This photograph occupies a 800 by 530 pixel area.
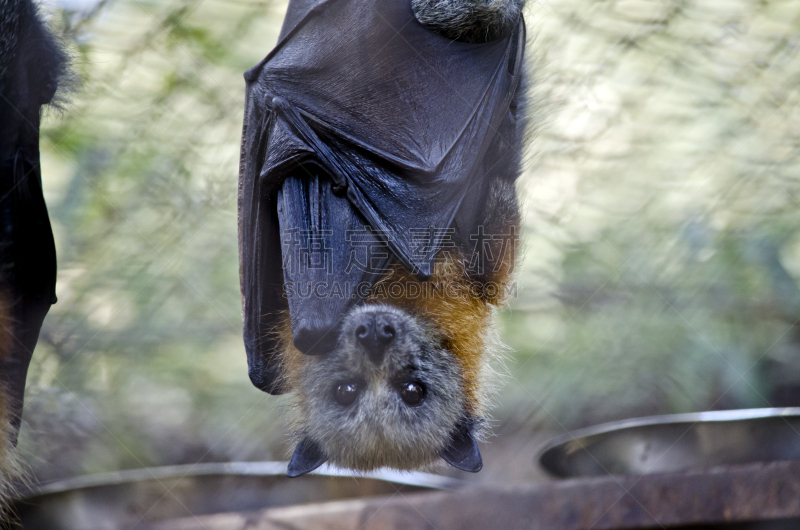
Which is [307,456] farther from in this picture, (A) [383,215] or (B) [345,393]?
(A) [383,215]

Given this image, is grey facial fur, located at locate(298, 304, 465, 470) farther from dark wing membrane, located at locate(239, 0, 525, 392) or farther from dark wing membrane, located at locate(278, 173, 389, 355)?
dark wing membrane, located at locate(239, 0, 525, 392)

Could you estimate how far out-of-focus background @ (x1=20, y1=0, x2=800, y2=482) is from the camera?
3.12 m

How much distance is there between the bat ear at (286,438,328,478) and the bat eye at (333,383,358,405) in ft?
0.52

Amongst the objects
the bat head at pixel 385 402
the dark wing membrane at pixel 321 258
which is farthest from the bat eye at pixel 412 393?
the dark wing membrane at pixel 321 258

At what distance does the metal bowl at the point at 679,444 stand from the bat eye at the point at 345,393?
1.15m

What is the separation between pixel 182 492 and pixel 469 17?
7.96ft

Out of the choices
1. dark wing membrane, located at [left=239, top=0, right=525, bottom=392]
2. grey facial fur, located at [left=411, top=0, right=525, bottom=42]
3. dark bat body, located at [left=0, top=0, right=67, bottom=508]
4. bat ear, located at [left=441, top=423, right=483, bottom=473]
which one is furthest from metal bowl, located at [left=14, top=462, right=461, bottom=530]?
grey facial fur, located at [left=411, top=0, right=525, bottom=42]

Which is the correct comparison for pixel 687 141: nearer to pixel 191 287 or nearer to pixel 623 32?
pixel 623 32

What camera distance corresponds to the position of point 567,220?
331cm

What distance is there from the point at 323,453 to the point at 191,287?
2160 millimetres

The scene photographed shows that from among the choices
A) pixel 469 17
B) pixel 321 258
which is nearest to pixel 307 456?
pixel 321 258

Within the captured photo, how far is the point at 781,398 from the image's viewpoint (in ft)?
10.2

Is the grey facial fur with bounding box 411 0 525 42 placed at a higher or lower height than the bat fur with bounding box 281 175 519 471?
higher

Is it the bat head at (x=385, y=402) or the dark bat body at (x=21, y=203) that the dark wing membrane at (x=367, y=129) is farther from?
the dark bat body at (x=21, y=203)
